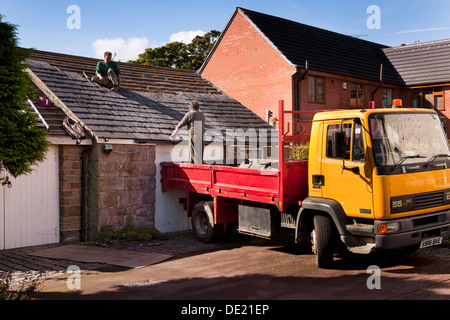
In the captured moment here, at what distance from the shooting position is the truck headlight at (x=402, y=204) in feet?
24.0

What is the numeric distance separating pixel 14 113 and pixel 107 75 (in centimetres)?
769

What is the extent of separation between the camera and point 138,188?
12445 mm

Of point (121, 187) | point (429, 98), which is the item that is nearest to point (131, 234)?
point (121, 187)

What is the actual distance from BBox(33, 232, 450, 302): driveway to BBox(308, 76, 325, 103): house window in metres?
14.0

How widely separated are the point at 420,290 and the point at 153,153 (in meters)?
7.92

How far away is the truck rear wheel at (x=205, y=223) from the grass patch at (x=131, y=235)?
1110 mm

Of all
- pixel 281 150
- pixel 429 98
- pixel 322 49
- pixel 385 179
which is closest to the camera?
pixel 385 179

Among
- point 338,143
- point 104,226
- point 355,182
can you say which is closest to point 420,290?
point 355,182

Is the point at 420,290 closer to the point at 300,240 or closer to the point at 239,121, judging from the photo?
the point at 300,240

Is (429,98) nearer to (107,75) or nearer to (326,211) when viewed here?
(107,75)

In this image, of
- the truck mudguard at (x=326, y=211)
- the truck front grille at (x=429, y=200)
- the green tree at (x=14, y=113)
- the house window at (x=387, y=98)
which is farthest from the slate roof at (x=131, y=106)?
the house window at (x=387, y=98)

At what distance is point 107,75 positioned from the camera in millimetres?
15195

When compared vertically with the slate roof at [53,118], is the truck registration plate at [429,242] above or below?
below

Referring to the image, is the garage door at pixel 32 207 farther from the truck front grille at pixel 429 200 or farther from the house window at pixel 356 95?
the house window at pixel 356 95
